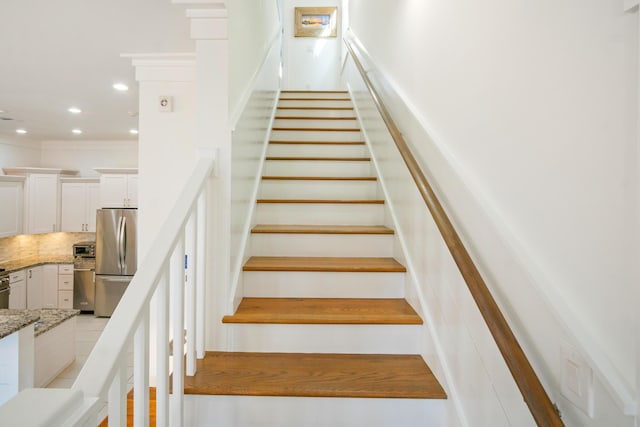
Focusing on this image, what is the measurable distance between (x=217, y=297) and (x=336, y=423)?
73 centimetres

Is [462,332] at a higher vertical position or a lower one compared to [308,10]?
lower

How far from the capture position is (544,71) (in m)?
0.87

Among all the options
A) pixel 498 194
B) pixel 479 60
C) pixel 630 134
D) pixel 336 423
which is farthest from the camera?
pixel 336 423

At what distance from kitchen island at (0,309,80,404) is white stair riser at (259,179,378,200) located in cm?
225

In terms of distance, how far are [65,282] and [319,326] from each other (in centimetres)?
614

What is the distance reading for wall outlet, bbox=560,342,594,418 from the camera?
2.40ft

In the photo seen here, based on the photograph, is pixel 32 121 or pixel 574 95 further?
pixel 32 121

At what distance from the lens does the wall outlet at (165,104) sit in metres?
2.84

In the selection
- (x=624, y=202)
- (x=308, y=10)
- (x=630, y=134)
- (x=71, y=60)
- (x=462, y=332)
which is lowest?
(x=462, y=332)

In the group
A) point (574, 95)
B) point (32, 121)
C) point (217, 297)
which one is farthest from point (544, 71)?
point (32, 121)

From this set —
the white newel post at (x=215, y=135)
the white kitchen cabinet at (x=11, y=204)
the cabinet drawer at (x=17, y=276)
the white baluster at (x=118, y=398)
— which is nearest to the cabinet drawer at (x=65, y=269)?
the cabinet drawer at (x=17, y=276)

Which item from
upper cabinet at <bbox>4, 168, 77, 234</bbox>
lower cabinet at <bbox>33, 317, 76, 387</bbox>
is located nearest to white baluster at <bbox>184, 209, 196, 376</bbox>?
lower cabinet at <bbox>33, 317, 76, 387</bbox>

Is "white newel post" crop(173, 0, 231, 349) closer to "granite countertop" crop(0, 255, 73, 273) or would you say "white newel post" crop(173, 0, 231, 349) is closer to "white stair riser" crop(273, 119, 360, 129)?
"white stair riser" crop(273, 119, 360, 129)

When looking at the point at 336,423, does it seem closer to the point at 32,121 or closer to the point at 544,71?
→ the point at 544,71
